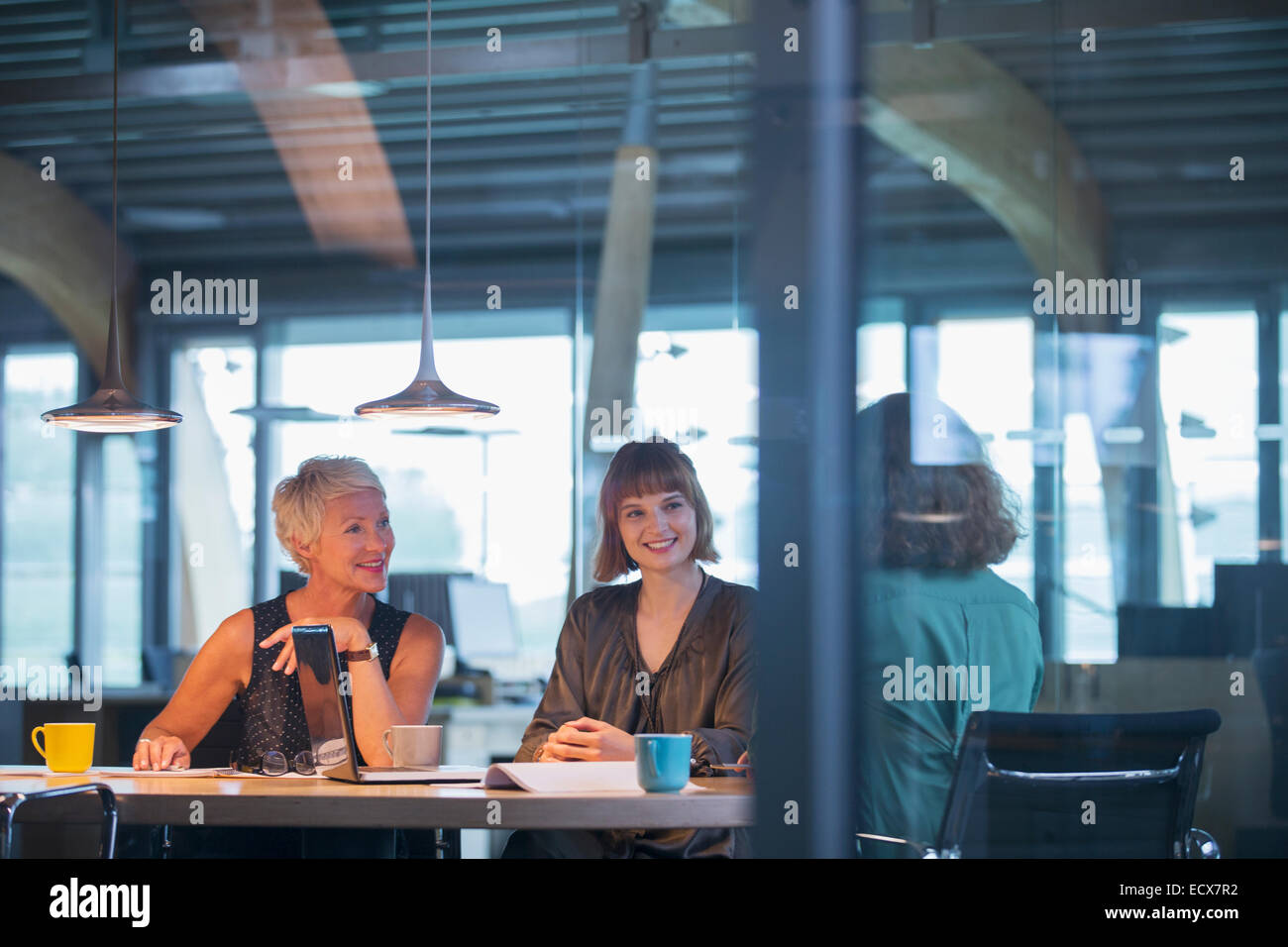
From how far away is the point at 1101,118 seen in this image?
2.35 metres

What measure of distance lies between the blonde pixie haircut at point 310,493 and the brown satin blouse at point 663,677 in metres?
0.59

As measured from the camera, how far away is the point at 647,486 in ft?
9.07

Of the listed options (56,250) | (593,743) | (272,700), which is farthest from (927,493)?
(56,250)

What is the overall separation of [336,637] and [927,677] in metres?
1.15

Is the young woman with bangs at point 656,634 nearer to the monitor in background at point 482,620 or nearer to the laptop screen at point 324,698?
the laptop screen at point 324,698

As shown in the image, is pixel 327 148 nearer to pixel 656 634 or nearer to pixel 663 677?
pixel 656 634

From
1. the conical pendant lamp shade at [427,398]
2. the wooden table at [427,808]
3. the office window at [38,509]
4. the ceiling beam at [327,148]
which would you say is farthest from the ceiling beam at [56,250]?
the wooden table at [427,808]

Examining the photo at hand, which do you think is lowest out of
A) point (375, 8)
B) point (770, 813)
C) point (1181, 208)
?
point (770, 813)

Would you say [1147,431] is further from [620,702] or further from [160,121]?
[160,121]

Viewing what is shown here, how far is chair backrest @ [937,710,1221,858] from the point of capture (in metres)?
1.86

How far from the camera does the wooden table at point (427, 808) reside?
1.87 meters

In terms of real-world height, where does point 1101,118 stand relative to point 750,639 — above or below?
above
